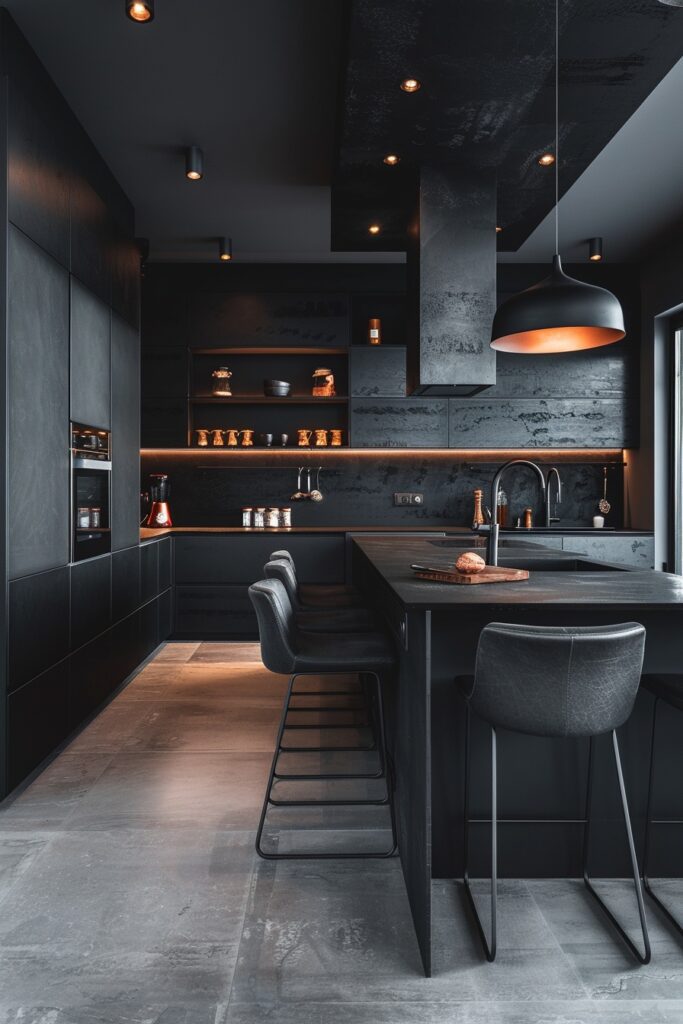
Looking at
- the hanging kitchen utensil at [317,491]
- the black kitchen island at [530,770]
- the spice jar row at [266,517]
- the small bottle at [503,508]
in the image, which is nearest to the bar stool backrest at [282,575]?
the black kitchen island at [530,770]

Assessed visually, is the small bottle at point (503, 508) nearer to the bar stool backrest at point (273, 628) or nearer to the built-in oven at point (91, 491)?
the built-in oven at point (91, 491)

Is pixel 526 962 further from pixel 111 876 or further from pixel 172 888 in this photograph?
pixel 111 876

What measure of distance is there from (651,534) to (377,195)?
324 cm

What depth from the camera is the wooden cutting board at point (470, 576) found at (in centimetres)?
231

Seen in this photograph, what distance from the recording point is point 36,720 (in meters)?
2.96

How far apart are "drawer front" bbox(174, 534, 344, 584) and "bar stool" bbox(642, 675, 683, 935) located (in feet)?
11.5

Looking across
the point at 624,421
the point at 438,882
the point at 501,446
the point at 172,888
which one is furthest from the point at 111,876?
the point at 624,421

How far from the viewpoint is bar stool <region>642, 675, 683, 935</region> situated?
191 cm

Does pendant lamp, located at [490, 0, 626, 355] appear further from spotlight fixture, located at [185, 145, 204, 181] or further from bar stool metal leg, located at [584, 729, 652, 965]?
spotlight fixture, located at [185, 145, 204, 181]

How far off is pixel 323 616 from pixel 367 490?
3074mm

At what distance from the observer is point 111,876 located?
85.7 inches

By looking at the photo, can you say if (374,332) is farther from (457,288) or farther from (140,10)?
(140,10)

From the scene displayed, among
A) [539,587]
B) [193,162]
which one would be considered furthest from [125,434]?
[539,587]

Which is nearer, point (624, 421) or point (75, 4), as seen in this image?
point (75, 4)
